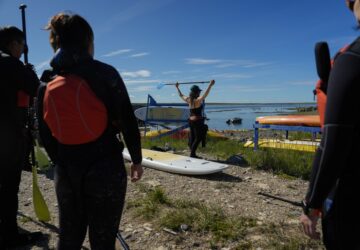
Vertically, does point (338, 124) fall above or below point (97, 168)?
above

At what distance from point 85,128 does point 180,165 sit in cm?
493

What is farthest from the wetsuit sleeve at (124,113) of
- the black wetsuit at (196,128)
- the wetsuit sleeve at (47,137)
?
the black wetsuit at (196,128)

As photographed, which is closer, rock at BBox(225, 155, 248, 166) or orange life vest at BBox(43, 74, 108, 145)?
orange life vest at BBox(43, 74, 108, 145)

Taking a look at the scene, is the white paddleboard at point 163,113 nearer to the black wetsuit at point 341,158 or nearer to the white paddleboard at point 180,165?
the white paddleboard at point 180,165

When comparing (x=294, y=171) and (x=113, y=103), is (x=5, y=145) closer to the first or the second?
(x=113, y=103)

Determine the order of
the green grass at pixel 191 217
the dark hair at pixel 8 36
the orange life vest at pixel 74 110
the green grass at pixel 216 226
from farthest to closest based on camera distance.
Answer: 1. the green grass at pixel 191 217
2. the green grass at pixel 216 226
3. the dark hair at pixel 8 36
4. the orange life vest at pixel 74 110

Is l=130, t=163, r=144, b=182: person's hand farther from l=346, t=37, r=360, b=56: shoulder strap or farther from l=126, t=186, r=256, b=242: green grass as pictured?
l=126, t=186, r=256, b=242: green grass

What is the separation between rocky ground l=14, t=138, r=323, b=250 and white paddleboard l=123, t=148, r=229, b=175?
144mm

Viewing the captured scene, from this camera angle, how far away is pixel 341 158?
4.56 ft

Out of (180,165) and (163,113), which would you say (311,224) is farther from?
(163,113)

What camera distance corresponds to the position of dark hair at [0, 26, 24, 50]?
3.01 meters

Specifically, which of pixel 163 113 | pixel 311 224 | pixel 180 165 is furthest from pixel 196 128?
pixel 311 224

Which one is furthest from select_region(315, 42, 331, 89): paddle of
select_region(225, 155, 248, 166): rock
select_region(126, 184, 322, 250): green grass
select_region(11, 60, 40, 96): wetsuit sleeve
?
select_region(225, 155, 248, 166): rock

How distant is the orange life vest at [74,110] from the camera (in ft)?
6.19
